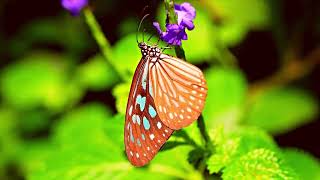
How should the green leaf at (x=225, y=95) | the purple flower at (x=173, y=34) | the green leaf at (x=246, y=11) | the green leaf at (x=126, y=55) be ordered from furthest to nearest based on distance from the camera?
the green leaf at (x=246, y=11) → the green leaf at (x=225, y=95) → the green leaf at (x=126, y=55) → the purple flower at (x=173, y=34)

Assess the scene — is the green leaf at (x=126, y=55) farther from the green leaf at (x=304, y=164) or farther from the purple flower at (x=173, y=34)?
the purple flower at (x=173, y=34)

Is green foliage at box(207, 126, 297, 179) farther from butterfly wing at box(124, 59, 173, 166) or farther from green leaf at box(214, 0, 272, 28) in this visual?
green leaf at box(214, 0, 272, 28)

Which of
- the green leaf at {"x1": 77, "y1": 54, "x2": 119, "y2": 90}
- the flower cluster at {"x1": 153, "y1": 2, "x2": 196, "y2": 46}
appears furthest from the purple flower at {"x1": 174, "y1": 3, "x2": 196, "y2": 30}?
the green leaf at {"x1": 77, "y1": 54, "x2": 119, "y2": 90}

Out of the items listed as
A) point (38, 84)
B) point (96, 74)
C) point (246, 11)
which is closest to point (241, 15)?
point (246, 11)

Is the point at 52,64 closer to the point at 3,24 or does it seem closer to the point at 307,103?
the point at 3,24

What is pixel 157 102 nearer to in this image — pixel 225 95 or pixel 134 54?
pixel 134 54

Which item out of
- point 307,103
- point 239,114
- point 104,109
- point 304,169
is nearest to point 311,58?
point 307,103

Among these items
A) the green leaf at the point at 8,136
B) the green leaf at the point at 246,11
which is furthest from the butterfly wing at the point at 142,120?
the green leaf at the point at 8,136
